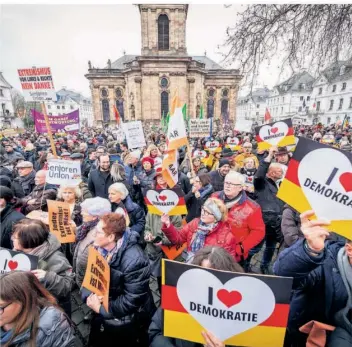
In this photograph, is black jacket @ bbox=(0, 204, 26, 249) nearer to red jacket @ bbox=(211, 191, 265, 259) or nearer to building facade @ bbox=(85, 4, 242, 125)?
red jacket @ bbox=(211, 191, 265, 259)

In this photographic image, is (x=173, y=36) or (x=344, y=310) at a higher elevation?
(x=173, y=36)

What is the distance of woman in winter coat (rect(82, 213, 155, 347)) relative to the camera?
2076 millimetres

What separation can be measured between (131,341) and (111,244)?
0.99 meters

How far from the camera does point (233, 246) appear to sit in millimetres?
2574

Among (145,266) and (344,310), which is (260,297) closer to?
(344,310)

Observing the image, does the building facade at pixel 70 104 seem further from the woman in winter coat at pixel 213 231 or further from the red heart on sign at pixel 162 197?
the woman in winter coat at pixel 213 231

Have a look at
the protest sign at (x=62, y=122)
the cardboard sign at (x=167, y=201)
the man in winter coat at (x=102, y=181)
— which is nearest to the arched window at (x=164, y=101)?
the protest sign at (x=62, y=122)

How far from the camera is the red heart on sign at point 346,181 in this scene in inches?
57.6

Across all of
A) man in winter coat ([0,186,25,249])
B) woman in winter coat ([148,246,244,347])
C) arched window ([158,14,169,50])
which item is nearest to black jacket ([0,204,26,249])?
man in winter coat ([0,186,25,249])

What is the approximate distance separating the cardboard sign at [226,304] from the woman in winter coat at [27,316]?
75 cm

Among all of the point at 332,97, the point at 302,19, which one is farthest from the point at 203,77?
the point at 302,19

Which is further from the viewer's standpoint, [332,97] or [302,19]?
[332,97]

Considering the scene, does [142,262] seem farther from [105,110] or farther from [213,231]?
[105,110]

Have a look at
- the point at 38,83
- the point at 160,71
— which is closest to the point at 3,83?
the point at 160,71
